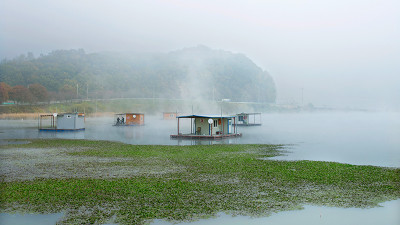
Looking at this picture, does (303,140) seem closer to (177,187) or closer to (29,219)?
(177,187)

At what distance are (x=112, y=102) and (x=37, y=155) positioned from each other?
165257 millimetres

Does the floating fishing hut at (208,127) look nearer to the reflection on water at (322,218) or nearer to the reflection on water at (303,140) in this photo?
the reflection on water at (303,140)

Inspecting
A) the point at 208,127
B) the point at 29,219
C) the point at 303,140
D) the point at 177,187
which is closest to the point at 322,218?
the point at 177,187

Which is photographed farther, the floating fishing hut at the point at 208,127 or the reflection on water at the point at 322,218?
the floating fishing hut at the point at 208,127

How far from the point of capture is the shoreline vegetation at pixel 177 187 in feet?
43.3

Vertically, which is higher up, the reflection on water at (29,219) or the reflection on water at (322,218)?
the reflection on water at (29,219)

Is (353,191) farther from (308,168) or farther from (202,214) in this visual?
(202,214)

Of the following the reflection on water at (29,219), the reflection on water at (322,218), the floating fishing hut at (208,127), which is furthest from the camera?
the floating fishing hut at (208,127)

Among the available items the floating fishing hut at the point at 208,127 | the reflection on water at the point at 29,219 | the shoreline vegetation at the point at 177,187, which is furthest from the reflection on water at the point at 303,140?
the reflection on water at the point at 29,219

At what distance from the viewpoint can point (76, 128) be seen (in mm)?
64000

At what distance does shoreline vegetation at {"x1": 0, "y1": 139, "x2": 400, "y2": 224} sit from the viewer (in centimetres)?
1320

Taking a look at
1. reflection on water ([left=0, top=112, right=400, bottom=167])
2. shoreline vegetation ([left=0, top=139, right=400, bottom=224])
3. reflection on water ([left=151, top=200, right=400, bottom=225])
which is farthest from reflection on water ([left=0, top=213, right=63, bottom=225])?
reflection on water ([left=0, top=112, right=400, bottom=167])

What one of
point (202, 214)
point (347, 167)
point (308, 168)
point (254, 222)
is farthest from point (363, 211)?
point (347, 167)

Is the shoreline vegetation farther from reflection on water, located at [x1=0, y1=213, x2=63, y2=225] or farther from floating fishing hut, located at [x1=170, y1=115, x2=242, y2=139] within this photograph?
floating fishing hut, located at [x1=170, y1=115, x2=242, y2=139]
